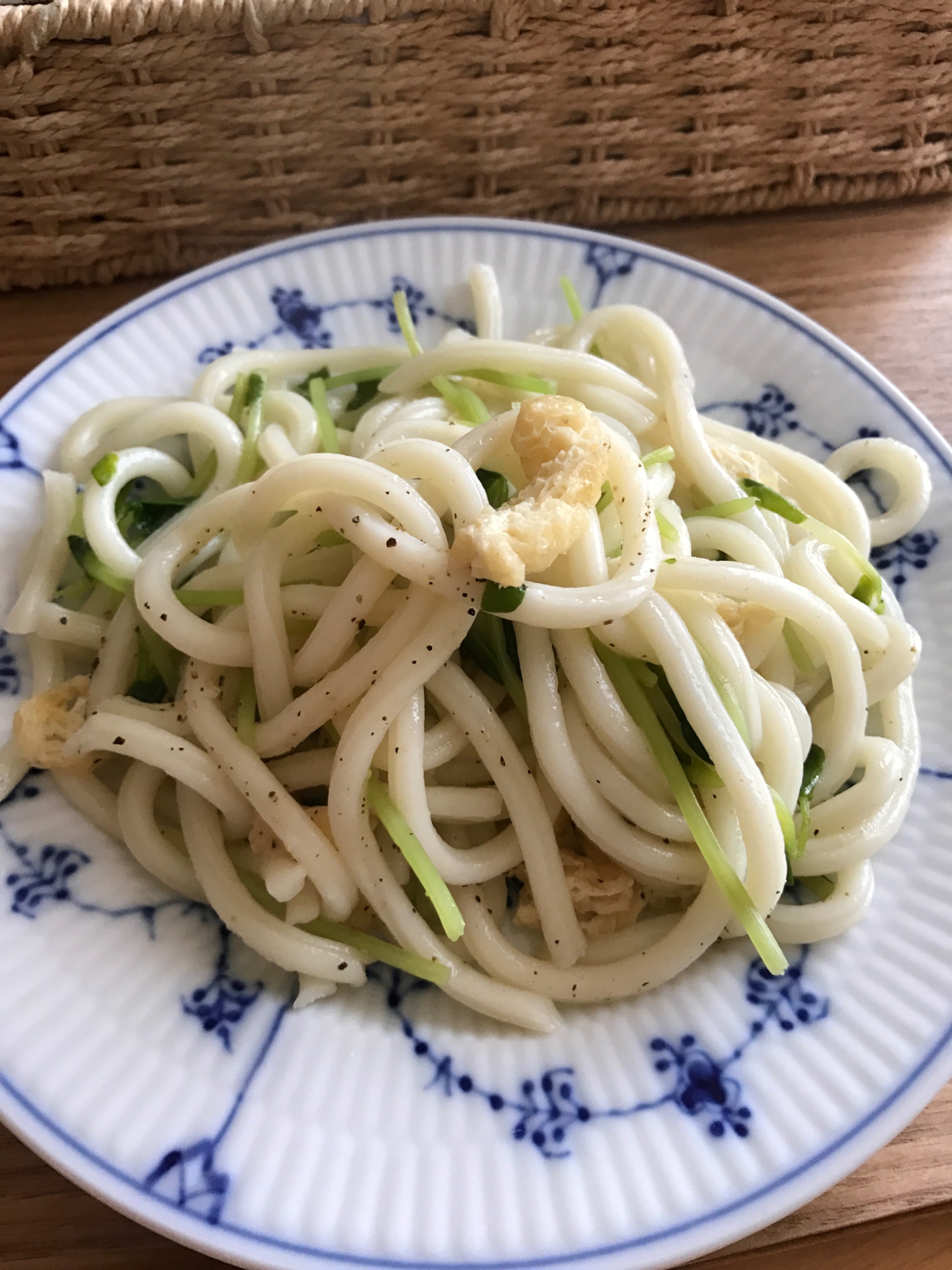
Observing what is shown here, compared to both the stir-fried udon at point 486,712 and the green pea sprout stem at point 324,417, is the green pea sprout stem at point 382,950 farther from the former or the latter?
the green pea sprout stem at point 324,417

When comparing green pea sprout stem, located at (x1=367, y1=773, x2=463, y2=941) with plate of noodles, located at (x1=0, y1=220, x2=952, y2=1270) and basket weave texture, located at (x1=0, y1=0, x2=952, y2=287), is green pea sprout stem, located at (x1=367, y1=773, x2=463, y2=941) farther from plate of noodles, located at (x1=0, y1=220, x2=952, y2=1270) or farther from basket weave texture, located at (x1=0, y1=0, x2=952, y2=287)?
basket weave texture, located at (x1=0, y1=0, x2=952, y2=287)

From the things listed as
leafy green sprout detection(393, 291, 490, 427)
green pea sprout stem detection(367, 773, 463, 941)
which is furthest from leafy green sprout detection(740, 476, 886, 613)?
green pea sprout stem detection(367, 773, 463, 941)

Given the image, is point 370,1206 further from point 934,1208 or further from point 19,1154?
point 934,1208

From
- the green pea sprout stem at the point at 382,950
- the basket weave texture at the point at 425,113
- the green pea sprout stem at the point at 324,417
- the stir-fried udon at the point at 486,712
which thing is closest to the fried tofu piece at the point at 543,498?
the stir-fried udon at the point at 486,712

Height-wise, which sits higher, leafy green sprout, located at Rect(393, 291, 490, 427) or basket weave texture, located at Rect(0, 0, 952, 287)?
basket weave texture, located at Rect(0, 0, 952, 287)

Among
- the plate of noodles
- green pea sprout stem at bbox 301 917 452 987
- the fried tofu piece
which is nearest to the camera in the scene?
the plate of noodles

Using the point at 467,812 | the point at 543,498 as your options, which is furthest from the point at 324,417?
the point at 467,812
